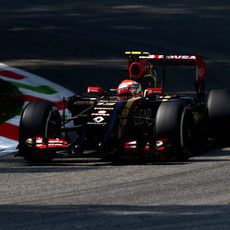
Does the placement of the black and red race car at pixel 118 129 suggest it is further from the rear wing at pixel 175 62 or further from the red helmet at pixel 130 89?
the rear wing at pixel 175 62

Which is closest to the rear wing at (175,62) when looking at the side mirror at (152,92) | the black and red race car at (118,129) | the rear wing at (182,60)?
the rear wing at (182,60)

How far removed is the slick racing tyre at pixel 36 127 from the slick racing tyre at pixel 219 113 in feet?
→ 7.96

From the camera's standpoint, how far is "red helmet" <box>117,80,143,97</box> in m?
18.1

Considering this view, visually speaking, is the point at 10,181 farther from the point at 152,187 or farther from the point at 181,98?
the point at 181,98

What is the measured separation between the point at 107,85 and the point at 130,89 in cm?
630

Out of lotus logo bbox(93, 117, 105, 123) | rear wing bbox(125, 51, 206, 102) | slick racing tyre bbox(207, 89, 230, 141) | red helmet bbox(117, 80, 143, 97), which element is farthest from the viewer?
rear wing bbox(125, 51, 206, 102)

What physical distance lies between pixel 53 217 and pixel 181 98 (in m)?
5.83

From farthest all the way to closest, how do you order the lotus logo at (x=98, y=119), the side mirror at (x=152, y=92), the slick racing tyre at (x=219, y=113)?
1. the slick racing tyre at (x=219, y=113)
2. the side mirror at (x=152, y=92)
3. the lotus logo at (x=98, y=119)

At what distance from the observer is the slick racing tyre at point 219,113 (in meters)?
18.3

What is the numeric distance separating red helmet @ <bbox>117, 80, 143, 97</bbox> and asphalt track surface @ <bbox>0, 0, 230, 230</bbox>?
1275 mm

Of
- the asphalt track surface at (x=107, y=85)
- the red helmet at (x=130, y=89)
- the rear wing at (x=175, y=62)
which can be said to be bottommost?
the asphalt track surface at (x=107, y=85)

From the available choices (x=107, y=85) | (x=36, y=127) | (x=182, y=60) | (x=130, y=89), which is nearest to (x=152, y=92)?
(x=130, y=89)

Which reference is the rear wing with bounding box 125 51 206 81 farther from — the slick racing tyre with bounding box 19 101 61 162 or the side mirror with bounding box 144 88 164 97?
the slick racing tyre with bounding box 19 101 61 162

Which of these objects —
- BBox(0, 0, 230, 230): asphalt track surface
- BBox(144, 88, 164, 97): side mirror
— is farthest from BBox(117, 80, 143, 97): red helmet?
BBox(0, 0, 230, 230): asphalt track surface
